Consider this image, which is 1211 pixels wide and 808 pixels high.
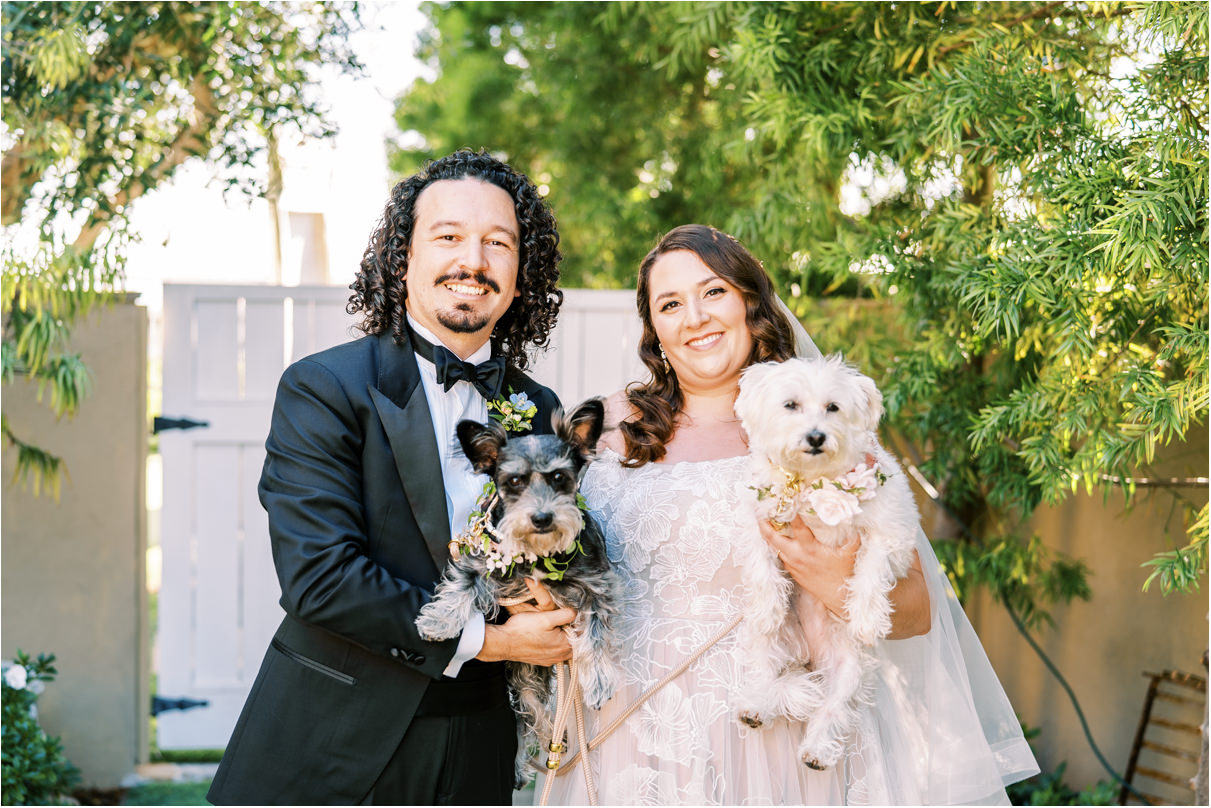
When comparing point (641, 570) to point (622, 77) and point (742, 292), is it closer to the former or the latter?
point (742, 292)

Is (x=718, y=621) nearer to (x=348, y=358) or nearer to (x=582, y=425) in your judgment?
(x=582, y=425)

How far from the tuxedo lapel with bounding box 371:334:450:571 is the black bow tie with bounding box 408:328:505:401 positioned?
96 mm

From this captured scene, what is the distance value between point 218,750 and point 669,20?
16.6ft

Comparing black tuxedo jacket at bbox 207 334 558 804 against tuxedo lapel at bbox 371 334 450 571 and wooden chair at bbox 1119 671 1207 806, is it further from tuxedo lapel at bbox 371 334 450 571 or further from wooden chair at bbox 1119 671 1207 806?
wooden chair at bbox 1119 671 1207 806

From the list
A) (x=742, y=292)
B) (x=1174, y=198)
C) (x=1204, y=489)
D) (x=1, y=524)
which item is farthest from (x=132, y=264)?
(x=1204, y=489)

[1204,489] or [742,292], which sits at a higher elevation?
[742,292]

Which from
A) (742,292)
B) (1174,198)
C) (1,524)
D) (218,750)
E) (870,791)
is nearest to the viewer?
(870,791)

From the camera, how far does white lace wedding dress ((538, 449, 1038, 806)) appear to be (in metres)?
2.64

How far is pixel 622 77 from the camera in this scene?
27.4ft

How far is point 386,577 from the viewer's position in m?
2.33

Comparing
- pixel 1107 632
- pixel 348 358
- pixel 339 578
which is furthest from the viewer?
pixel 1107 632

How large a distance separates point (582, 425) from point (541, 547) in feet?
1.15

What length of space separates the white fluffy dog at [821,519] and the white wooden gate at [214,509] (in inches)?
127

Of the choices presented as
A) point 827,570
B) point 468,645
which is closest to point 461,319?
point 468,645
